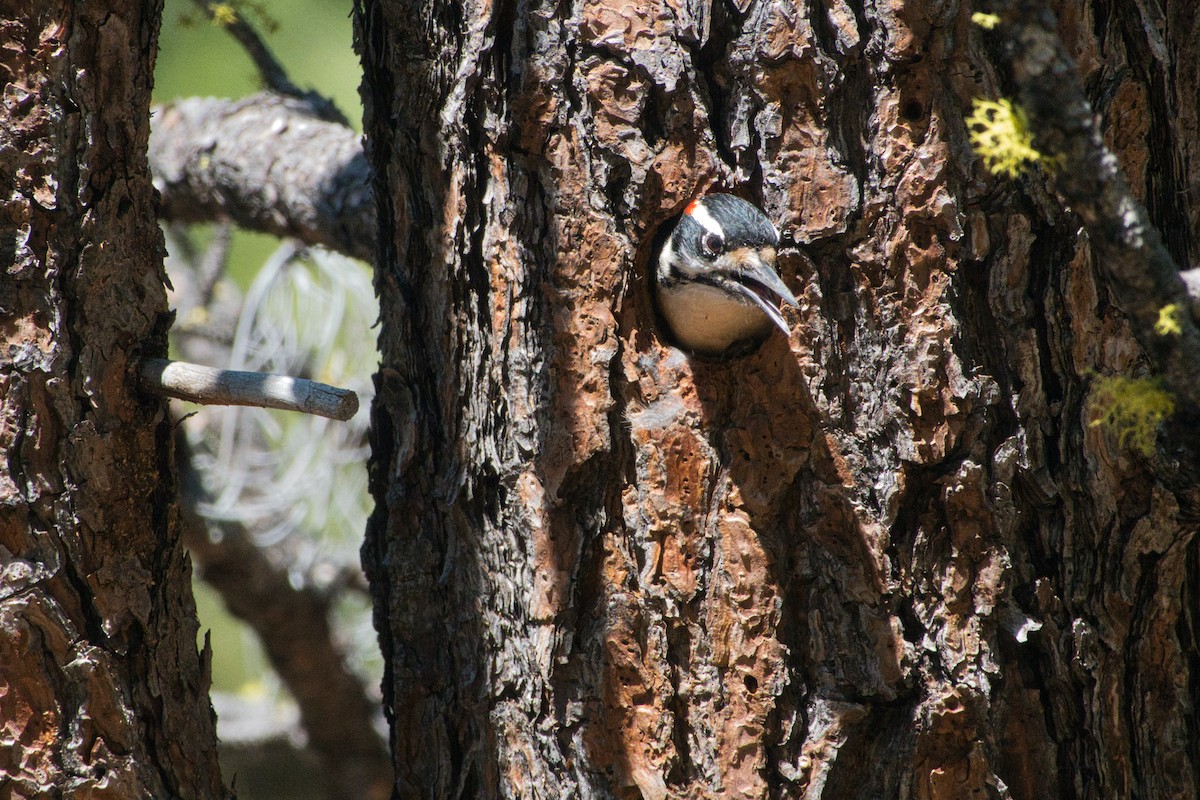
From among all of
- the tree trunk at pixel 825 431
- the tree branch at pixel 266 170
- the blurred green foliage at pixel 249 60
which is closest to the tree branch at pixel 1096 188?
the tree trunk at pixel 825 431

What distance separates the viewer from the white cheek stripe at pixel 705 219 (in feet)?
5.00

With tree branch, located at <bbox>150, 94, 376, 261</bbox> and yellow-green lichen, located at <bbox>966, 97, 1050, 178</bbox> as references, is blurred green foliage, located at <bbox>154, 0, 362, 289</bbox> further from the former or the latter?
yellow-green lichen, located at <bbox>966, 97, 1050, 178</bbox>

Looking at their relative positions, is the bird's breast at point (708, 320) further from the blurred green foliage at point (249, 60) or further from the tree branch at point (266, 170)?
the blurred green foliage at point (249, 60)

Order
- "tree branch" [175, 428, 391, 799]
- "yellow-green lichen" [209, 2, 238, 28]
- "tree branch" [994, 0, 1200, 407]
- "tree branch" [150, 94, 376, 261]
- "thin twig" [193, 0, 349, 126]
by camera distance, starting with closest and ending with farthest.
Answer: "tree branch" [994, 0, 1200, 407]
"yellow-green lichen" [209, 2, 238, 28]
"tree branch" [150, 94, 376, 261]
"thin twig" [193, 0, 349, 126]
"tree branch" [175, 428, 391, 799]

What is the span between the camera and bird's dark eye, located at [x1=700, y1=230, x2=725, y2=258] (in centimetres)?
151

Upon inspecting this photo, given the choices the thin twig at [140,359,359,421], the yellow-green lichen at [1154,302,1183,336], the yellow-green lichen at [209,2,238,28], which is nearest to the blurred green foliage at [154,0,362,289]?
the yellow-green lichen at [209,2,238,28]

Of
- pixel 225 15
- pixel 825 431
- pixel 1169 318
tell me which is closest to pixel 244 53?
pixel 225 15

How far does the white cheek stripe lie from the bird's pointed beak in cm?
6

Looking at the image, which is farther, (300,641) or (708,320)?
(300,641)

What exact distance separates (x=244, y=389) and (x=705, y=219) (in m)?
0.73

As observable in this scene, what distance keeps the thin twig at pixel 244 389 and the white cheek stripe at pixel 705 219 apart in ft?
1.96

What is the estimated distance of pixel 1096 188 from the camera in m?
0.81

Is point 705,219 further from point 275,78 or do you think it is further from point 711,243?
point 275,78

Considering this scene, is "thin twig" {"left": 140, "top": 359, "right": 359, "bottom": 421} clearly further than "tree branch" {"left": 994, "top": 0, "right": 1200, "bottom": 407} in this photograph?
Yes
